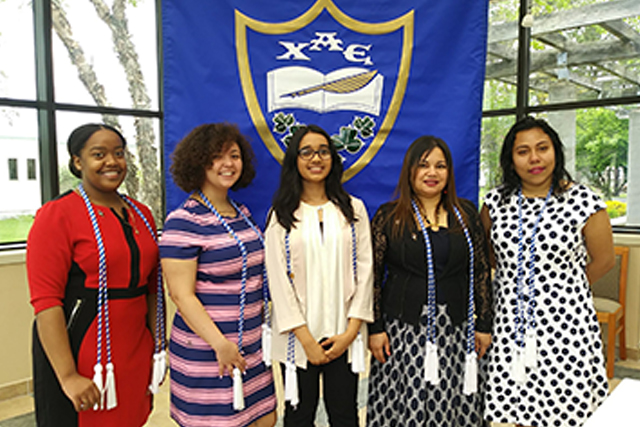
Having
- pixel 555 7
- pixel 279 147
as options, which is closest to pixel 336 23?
pixel 279 147

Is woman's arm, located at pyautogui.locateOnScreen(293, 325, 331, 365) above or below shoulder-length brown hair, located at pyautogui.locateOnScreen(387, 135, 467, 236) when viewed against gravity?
below

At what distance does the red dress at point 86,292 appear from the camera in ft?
4.55

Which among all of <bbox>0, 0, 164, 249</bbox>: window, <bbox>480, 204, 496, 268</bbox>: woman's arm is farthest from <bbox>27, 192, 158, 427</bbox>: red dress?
<bbox>0, 0, 164, 249</bbox>: window

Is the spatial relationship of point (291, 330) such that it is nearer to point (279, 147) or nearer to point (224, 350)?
point (224, 350)

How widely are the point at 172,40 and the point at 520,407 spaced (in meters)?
2.11

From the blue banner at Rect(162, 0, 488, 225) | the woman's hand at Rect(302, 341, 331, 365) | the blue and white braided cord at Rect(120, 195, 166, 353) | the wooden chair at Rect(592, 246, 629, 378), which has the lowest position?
the wooden chair at Rect(592, 246, 629, 378)

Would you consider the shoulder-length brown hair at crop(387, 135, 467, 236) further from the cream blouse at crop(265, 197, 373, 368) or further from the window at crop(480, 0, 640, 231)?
the window at crop(480, 0, 640, 231)

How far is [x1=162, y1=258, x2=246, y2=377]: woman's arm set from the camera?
1552 millimetres

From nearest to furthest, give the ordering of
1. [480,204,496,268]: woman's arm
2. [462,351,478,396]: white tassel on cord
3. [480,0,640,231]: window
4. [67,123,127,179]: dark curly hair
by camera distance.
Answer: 1. [67,123,127,179]: dark curly hair
2. [462,351,478,396]: white tassel on cord
3. [480,204,496,268]: woman's arm
4. [480,0,640,231]: window

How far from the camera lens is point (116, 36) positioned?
336cm

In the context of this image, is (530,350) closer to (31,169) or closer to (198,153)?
(198,153)

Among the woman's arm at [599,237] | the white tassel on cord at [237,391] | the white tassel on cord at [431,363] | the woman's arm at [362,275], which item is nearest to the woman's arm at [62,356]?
the white tassel on cord at [237,391]

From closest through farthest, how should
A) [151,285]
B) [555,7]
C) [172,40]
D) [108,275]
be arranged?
[108,275] < [151,285] < [172,40] < [555,7]

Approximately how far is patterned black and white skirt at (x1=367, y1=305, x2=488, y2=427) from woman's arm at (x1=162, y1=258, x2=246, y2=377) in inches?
25.5
